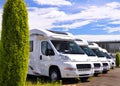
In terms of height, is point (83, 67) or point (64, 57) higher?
point (64, 57)

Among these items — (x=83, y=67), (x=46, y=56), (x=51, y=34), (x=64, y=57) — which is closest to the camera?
(x=64, y=57)

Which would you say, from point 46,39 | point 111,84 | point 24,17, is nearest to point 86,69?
point 111,84

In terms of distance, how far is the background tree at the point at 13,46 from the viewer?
30.0ft

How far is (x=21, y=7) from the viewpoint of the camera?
958cm

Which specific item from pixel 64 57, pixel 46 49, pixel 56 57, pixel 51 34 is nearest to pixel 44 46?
pixel 46 49

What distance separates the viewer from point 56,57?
15.1 meters

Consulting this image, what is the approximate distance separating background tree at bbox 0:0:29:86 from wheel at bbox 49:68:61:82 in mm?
5809

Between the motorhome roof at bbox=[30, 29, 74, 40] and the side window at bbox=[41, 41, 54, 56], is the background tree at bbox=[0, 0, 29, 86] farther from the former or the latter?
the motorhome roof at bbox=[30, 29, 74, 40]

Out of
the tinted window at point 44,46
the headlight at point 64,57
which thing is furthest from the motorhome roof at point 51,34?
the headlight at point 64,57

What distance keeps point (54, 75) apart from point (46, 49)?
1431 mm

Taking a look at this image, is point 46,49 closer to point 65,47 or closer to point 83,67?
point 65,47

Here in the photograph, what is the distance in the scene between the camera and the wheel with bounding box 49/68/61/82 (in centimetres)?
1506

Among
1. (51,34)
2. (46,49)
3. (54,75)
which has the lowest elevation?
(54,75)

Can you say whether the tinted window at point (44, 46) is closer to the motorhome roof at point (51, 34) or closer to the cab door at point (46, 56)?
the cab door at point (46, 56)
